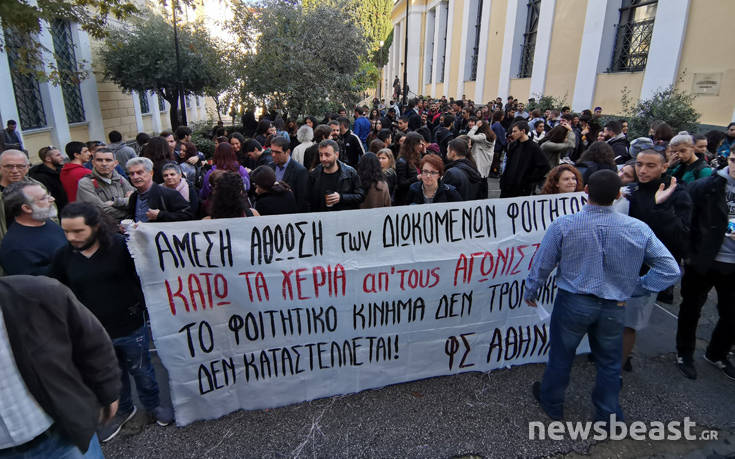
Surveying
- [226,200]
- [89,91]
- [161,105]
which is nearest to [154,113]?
[161,105]

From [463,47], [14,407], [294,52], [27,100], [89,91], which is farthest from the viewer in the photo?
[463,47]

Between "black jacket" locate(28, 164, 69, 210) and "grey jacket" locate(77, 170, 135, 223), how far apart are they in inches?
56.7

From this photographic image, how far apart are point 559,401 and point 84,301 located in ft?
10.7

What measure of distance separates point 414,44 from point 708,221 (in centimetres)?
4296

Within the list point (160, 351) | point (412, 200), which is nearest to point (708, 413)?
point (412, 200)

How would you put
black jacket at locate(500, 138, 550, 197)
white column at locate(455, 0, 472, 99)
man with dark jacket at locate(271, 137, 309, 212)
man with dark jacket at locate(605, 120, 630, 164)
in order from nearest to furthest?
man with dark jacket at locate(271, 137, 309, 212) → black jacket at locate(500, 138, 550, 197) → man with dark jacket at locate(605, 120, 630, 164) → white column at locate(455, 0, 472, 99)

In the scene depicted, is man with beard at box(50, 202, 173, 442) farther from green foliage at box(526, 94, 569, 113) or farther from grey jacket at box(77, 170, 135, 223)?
green foliage at box(526, 94, 569, 113)

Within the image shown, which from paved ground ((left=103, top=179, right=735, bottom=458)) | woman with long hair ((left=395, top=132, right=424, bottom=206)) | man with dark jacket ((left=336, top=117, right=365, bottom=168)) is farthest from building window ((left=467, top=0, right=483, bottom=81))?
paved ground ((left=103, top=179, right=735, bottom=458))

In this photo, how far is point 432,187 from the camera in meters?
4.10

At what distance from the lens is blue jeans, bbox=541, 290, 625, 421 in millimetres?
2623

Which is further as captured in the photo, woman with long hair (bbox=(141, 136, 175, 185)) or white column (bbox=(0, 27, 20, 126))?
white column (bbox=(0, 27, 20, 126))

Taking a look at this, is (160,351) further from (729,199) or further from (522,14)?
(522,14)

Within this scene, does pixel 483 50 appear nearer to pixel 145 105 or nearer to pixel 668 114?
pixel 668 114

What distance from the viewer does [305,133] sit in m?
6.52
